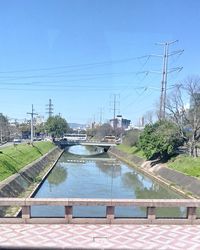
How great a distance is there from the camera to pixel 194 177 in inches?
1056

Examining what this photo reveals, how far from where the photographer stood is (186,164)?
31906mm

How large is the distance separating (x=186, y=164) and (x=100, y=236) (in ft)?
84.1

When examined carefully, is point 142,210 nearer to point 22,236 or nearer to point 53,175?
point 22,236

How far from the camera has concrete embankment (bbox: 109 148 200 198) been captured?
2498cm

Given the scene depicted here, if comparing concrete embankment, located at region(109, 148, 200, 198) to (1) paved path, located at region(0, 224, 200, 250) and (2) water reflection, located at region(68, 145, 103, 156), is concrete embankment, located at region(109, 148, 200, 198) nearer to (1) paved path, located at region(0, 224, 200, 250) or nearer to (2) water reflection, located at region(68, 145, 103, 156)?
(1) paved path, located at region(0, 224, 200, 250)

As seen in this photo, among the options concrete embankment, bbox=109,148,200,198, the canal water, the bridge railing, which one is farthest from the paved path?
concrete embankment, bbox=109,148,200,198

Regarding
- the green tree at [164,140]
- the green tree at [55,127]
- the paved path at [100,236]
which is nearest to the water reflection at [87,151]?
the green tree at [55,127]

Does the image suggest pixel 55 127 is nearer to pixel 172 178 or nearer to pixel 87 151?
pixel 87 151

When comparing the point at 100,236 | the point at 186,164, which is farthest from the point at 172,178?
the point at 100,236

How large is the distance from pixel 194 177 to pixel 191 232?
19.4 meters

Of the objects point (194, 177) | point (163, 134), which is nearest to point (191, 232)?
point (194, 177)

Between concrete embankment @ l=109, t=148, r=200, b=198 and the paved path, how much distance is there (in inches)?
630

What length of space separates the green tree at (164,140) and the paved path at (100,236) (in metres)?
29.1

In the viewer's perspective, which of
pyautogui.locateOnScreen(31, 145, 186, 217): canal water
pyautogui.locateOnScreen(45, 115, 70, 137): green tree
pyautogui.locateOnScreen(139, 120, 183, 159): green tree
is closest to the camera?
pyautogui.locateOnScreen(31, 145, 186, 217): canal water
